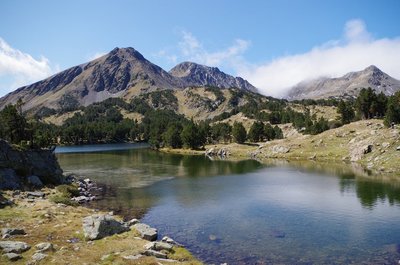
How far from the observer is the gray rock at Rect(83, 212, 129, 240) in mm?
43938

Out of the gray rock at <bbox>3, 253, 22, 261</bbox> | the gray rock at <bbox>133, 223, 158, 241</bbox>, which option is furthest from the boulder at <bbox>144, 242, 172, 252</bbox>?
the gray rock at <bbox>3, 253, 22, 261</bbox>

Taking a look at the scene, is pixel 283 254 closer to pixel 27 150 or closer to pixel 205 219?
pixel 205 219

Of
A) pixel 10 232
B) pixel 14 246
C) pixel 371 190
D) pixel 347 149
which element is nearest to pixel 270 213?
pixel 371 190

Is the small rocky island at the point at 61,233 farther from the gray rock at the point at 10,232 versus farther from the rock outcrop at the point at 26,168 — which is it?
the rock outcrop at the point at 26,168

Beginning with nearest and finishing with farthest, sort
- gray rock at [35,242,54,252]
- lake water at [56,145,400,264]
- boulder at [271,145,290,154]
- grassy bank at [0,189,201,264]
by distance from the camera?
grassy bank at [0,189,201,264], gray rock at [35,242,54,252], lake water at [56,145,400,264], boulder at [271,145,290,154]

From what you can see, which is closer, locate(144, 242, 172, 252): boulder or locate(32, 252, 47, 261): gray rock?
locate(32, 252, 47, 261): gray rock

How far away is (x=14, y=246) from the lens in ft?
118

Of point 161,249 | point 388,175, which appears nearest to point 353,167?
point 388,175

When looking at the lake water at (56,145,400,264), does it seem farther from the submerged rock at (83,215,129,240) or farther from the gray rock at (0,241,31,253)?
the gray rock at (0,241,31,253)

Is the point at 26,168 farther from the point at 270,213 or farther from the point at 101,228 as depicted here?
the point at 270,213

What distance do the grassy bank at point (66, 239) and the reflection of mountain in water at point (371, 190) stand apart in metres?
46.8

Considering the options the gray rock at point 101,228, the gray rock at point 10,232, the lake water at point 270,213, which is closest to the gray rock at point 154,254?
the lake water at point 270,213

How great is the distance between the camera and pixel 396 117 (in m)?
151

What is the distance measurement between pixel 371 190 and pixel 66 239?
68338mm
